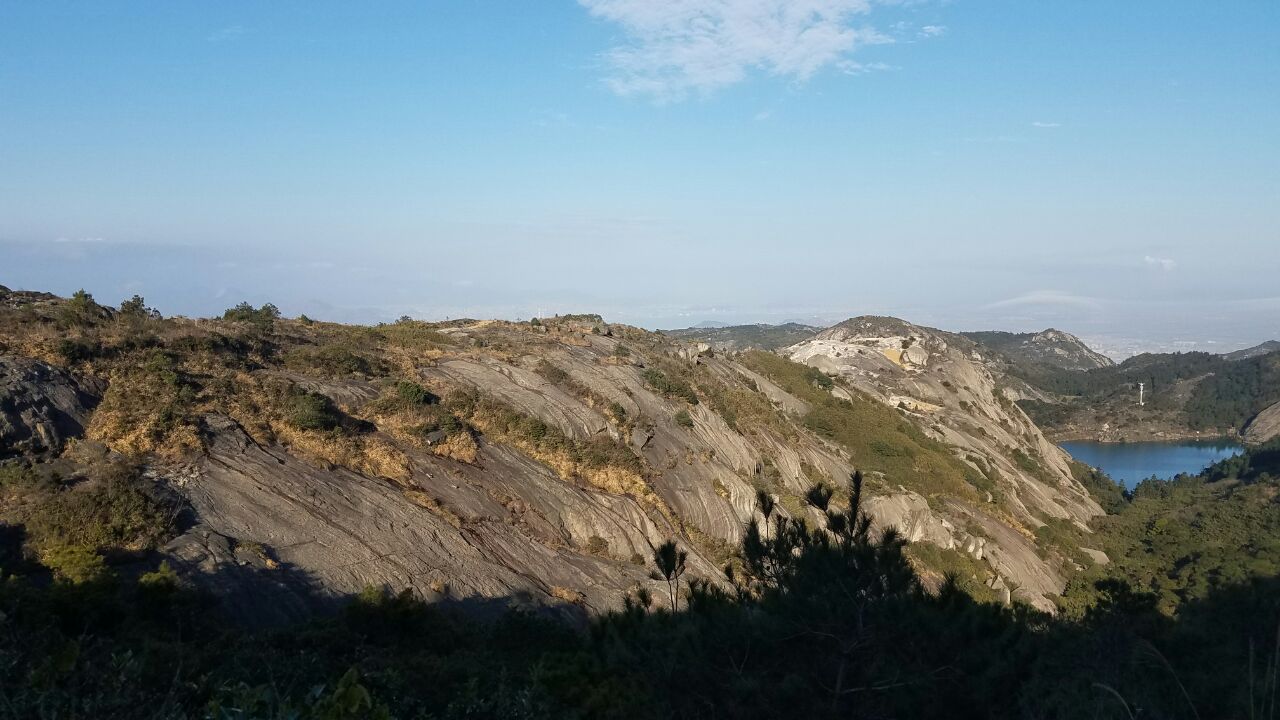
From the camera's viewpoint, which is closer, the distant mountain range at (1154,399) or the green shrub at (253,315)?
the green shrub at (253,315)

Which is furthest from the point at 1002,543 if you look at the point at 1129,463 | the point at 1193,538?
the point at 1129,463

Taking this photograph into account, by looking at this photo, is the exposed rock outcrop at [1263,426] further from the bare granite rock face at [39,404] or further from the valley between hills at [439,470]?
the bare granite rock face at [39,404]

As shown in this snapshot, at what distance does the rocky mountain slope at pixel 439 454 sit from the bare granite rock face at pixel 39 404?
0.14 ft

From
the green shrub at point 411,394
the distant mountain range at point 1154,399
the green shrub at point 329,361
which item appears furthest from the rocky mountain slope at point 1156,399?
the green shrub at point 329,361

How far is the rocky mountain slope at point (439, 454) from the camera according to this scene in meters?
13.5

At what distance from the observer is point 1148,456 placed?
105375mm

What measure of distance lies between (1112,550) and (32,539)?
48196 millimetres

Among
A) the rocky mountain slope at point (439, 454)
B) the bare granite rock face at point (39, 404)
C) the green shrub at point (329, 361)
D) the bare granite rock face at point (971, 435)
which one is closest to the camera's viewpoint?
the bare granite rock face at point (39, 404)

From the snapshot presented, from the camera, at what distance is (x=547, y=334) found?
103 feet

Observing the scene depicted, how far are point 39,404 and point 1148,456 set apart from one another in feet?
416

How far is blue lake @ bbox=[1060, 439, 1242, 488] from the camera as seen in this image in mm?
91750

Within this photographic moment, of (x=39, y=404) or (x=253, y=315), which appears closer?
(x=39, y=404)

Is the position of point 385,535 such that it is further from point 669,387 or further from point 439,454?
point 669,387

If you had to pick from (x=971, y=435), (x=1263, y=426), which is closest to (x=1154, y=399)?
(x=1263, y=426)
